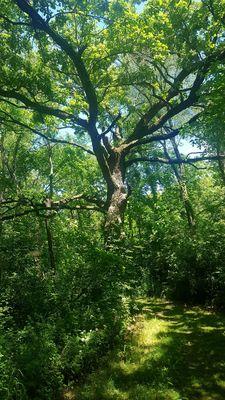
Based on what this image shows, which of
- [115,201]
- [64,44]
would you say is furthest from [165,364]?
[64,44]

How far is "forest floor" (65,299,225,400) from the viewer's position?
6180 mm

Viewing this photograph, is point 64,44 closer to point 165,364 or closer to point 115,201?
point 115,201

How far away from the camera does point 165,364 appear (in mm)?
7410

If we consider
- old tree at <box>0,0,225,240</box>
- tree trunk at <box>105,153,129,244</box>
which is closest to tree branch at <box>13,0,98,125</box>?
old tree at <box>0,0,225,240</box>

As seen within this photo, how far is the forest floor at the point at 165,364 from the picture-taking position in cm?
618

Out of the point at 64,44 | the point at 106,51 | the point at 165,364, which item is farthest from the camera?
the point at 106,51

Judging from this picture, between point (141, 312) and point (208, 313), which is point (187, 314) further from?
point (141, 312)

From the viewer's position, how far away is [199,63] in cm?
1191

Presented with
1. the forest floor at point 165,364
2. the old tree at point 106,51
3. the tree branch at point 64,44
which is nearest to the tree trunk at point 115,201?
the old tree at point 106,51

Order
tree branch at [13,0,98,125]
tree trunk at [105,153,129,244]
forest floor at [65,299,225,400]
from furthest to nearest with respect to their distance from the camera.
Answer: tree trunk at [105,153,129,244]
tree branch at [13,0,98,125]
forest floor at [65,299,225,400]

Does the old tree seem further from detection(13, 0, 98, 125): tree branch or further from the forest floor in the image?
the forest floor

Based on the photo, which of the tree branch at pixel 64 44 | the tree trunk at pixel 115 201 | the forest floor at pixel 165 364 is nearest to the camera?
the forest floor at pixel 165 364

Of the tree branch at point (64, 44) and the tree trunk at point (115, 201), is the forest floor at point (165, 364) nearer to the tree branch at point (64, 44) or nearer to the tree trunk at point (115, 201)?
the tree trunk at point (115, 201)

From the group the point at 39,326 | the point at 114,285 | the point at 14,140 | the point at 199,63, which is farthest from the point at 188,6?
the point at 14,140
